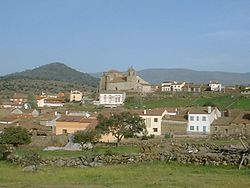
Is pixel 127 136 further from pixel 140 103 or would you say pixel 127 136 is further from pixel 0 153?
pixel 140 103

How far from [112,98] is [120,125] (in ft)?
195

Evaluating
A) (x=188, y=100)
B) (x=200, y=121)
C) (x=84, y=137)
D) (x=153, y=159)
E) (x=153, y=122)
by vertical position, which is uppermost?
(x=188, y=100)

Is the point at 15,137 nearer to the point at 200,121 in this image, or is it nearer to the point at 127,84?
the point at 200,121

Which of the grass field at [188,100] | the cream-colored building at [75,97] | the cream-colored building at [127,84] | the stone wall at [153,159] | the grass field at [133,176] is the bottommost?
the grass field at [133,176]

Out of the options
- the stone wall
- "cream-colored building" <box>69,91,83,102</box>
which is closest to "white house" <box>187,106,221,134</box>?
the stone wall

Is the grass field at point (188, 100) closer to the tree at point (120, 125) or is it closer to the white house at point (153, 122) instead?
the white house at point (153, 122)

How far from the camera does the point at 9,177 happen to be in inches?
919

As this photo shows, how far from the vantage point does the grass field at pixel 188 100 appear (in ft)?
321

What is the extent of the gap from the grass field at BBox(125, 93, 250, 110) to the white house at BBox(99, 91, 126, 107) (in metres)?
1.76

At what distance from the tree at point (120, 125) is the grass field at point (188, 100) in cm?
4102

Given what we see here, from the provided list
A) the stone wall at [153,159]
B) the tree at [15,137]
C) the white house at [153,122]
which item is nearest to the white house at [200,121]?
the white house at [153,122]

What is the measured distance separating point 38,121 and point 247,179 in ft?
183

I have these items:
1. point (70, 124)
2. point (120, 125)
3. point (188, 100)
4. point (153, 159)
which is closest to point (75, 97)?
point (188, 100)

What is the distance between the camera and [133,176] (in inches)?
880
